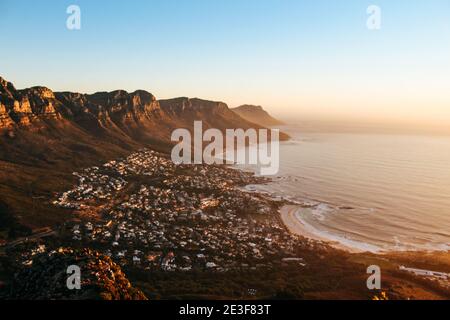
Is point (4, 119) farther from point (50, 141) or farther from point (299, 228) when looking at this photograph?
point (299, 228)

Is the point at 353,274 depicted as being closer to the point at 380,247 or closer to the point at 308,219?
the point at 380,247

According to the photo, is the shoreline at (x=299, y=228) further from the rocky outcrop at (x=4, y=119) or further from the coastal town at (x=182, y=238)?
the rocky outcrop at (x=4, y=119)

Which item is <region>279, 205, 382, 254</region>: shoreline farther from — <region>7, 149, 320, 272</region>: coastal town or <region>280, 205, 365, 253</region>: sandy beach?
<region>7, 149, 320, 272</region>: coastal town

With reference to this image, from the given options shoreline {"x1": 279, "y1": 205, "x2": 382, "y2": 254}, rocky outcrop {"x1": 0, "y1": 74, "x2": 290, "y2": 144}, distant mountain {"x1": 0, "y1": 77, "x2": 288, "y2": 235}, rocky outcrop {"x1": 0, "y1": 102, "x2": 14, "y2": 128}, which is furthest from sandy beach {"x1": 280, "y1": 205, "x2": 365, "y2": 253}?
rocky outcrop {"x1": 0, "y1": 102, "x2": 14, "y2": 128}

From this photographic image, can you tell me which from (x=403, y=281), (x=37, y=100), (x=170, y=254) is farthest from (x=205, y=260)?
(x=37, y=100)

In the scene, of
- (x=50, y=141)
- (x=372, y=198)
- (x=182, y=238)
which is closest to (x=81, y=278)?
(x=182, y=238)

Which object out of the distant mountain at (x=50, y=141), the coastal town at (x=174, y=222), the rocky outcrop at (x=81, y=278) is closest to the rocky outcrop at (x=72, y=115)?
the distant mountain at (x=50, y=141)
